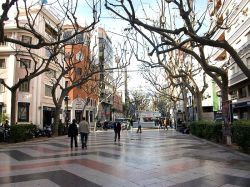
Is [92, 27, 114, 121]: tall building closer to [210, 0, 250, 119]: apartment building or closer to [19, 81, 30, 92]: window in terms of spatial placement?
[19, 81, 30, 92]: window

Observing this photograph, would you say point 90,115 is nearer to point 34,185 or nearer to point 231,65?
point 231,65

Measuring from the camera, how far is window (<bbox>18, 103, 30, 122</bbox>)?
38094mm

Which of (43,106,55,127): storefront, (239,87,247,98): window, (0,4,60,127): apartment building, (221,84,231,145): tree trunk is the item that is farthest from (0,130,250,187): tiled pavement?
(43,106,55,127): storefront

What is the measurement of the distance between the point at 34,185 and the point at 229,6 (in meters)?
31.9

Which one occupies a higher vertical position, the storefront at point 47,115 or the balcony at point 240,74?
the balcony at point 240,74

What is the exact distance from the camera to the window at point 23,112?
38.1 metres

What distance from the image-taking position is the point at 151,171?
1018cm

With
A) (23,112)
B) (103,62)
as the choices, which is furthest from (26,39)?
(103,62)

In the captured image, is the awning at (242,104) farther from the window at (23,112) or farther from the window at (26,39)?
the window at (26,39)

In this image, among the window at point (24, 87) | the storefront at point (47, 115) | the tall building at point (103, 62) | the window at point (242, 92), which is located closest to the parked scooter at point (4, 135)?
the tall building at point (103, 62)

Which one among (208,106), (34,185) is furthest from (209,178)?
(208,106)

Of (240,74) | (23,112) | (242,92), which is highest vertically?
(240,74)

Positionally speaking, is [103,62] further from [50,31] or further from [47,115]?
[47,115]

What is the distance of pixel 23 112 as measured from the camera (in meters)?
38.6
